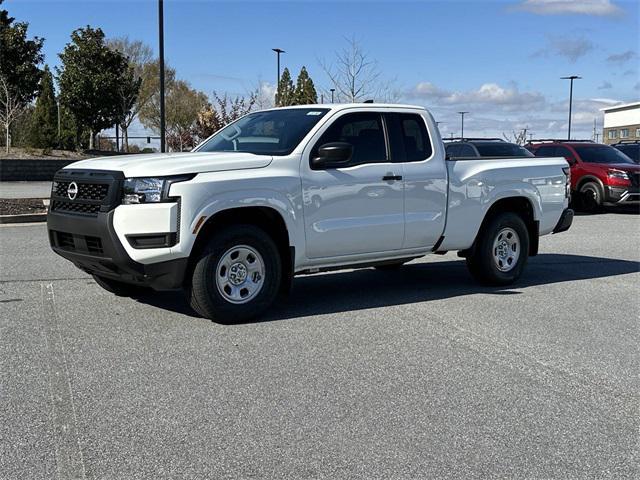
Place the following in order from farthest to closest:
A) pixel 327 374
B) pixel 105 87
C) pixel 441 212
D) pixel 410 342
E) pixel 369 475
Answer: pixel 105 87 → pixel 441 212 → pixel 410 342 → pixel 327 374 → pixel 369 475

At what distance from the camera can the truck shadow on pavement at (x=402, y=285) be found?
734cm

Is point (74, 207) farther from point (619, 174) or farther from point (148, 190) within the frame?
point (619, 174)

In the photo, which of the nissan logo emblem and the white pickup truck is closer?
the white pickup truck

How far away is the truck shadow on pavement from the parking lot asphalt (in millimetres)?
57

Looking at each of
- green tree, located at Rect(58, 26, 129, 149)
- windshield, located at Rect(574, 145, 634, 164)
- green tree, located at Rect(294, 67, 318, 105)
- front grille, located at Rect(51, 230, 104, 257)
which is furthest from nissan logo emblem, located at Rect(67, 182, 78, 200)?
green tree, located at Rect(294, 67, 318, 105)

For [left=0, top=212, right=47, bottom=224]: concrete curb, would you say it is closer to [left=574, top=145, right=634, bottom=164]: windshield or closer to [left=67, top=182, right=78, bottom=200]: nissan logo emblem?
[left=67, top=182, right=78, bottom=200]: nissan logo emblem

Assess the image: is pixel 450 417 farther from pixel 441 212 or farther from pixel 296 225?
pixel 441 212

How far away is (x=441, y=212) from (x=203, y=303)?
2867mm

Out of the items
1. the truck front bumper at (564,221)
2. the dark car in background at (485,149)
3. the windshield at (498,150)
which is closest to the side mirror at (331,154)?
the truck front bumper at (564,221)

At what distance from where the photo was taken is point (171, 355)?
554 cm

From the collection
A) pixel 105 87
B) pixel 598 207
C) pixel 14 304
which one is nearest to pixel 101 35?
pixel 105 87

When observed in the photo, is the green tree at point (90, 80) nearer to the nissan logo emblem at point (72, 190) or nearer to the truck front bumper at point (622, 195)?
the truck front bumper at point (622, 195)

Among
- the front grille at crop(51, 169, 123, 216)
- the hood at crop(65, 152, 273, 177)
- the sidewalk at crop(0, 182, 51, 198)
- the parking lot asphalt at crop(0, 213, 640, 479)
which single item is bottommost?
the parking lot asphalt at crop(0, 213, 640, 479)

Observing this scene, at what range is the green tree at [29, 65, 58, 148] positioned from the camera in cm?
3753
